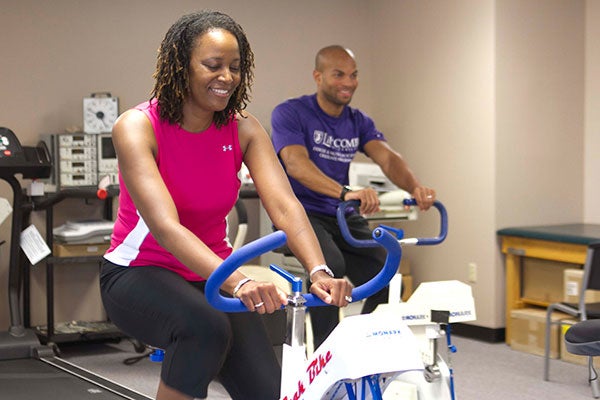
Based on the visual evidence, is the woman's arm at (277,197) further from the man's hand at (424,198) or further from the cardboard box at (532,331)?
the cardboard box at (532,331)

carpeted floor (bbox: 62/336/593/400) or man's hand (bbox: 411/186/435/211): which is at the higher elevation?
man's hand (bbox: 411/186/435/211)

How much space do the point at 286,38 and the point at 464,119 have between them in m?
1.40

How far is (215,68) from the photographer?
2127 mm

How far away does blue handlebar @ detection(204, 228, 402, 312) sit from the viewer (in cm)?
161

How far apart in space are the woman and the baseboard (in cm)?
366

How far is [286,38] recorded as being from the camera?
250 inches

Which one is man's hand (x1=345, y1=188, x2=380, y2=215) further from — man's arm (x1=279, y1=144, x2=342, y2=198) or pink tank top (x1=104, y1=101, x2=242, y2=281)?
pink tank top (x1=104, y1=101, x2=242, y2=281)

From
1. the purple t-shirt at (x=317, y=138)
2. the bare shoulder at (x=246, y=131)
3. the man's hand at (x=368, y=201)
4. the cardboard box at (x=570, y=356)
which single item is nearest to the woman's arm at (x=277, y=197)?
the bare shoulder at (x=246, y=131)

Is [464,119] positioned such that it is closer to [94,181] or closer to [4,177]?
[94,181]

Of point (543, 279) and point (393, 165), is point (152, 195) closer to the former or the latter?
point (393, 165)

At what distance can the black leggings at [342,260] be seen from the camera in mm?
3672

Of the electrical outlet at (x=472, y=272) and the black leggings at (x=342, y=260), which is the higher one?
the black leggings at (x=342, y=260)

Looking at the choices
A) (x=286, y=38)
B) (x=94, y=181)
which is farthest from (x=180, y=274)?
(x=286, y=38)

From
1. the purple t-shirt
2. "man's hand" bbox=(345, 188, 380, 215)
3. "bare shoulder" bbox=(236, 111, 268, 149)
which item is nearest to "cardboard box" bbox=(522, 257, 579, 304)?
the purple t-shirt
